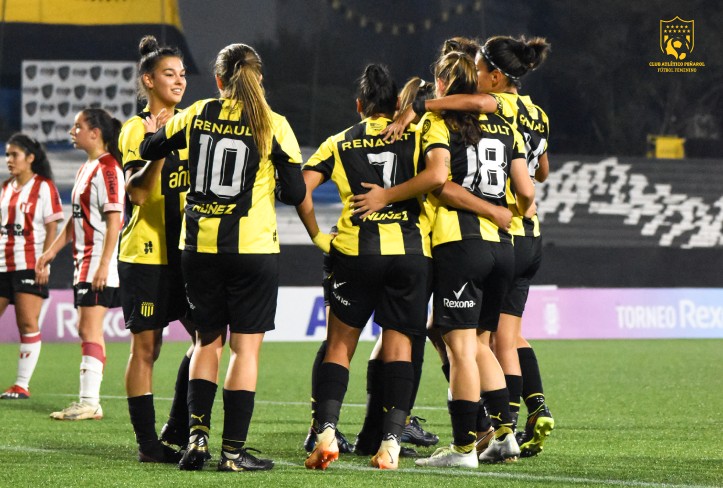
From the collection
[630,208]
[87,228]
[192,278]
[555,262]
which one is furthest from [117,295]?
[630,208]

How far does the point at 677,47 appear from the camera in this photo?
77.0 feet

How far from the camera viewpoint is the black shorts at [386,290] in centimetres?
522

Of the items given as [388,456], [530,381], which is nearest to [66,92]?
[530,381]

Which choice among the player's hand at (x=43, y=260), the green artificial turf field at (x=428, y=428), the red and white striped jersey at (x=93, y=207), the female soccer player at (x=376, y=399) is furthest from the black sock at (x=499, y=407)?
the player's hand at (x=43, y=260)

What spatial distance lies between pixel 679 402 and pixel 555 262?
11.2 m

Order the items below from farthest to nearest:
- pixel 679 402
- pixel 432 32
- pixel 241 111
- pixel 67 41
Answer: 1. pixel 432 32
2. pixel 67 41
3. pixel 679 402
4. pixel 241 111

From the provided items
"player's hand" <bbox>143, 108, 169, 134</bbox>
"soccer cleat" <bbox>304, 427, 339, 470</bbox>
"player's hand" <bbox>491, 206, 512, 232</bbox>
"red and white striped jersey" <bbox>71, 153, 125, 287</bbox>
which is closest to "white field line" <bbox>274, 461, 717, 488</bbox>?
"soccer cleat" <bbox>304, 427, 339, 470</bbox>

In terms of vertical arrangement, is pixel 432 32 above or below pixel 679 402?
above

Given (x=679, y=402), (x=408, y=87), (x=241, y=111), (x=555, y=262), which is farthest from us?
(x=555, y=262)

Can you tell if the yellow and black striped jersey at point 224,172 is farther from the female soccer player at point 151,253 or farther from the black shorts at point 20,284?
the black shorts at point 20,284

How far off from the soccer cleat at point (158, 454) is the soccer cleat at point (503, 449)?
148 cm

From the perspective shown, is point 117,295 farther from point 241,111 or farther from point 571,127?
point 571,127

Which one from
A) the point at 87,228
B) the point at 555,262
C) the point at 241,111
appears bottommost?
the point at 555,262

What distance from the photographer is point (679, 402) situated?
848 cm
